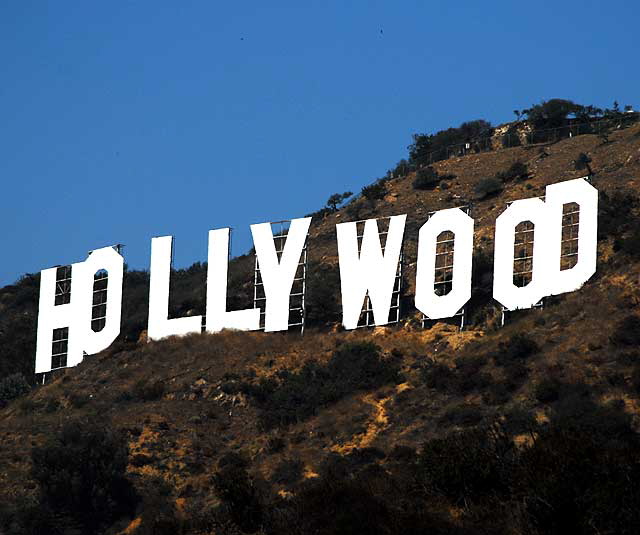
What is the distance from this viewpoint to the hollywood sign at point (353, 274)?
61812 millimetres

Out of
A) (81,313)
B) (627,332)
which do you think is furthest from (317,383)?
(81,313)

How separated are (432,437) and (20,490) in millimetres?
18439

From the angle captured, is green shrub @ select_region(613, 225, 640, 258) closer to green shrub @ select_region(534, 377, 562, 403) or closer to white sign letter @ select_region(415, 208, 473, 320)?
white sign letter @ select_region(415, 208, 473, 320)

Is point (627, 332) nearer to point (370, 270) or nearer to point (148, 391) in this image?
point (370, 270)

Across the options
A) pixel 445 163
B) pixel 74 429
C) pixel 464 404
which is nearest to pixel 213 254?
pixel 74 429

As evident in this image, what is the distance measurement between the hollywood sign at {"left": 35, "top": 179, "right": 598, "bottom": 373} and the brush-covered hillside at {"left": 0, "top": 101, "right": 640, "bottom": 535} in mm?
1101

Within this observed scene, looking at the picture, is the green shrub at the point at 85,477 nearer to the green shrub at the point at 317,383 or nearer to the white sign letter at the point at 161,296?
the green shrub at the point at 317,383

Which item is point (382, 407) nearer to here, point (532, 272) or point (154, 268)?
point (532, 272)

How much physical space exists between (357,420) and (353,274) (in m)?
10.8

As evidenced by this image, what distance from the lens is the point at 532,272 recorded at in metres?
62.1

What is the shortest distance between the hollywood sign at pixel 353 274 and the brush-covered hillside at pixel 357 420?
3.61ft

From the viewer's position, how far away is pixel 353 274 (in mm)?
67188

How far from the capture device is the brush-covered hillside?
42875 millimetres

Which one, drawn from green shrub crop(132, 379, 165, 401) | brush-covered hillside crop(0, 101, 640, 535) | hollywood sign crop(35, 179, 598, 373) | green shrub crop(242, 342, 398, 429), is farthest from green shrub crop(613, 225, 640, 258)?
green shrub crop(132, 379, 165, 401)
